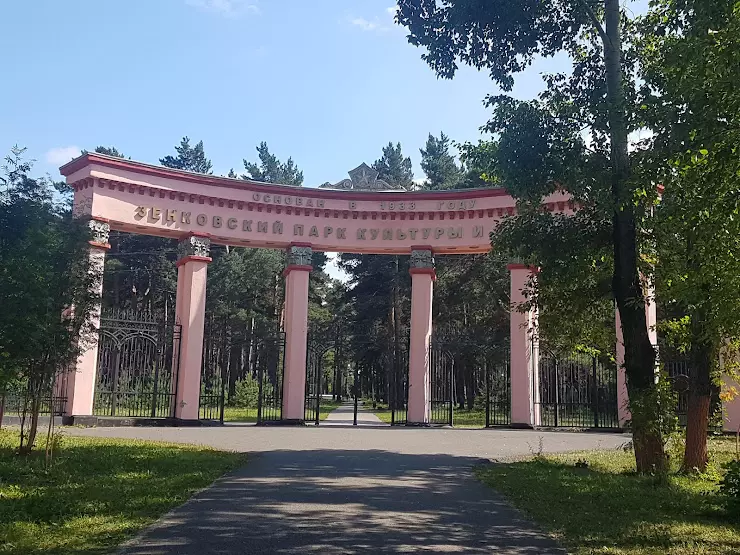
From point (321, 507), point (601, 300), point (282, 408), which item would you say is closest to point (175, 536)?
point (321, 507)

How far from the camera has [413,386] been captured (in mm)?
21766

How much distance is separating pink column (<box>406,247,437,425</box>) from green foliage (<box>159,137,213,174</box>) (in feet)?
118

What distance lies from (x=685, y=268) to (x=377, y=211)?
13.3 metres

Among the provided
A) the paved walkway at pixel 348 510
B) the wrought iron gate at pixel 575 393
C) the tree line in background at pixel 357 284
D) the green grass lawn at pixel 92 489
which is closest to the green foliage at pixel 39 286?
the green grass lawn at pixel 92 489

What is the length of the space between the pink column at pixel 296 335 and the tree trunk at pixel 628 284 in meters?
12.2

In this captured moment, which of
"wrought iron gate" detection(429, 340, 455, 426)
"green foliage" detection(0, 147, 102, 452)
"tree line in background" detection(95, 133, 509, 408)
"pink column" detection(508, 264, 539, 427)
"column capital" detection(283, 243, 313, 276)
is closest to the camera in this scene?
"green foliage" detection(0, 147, 102, 452)

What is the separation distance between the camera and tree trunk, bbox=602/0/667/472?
415 inches

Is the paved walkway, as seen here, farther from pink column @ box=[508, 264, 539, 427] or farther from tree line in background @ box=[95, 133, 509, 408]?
tree line in background @ box=[95, 133, 509, 408]

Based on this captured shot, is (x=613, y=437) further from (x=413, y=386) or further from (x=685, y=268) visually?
(x=685, y=268)

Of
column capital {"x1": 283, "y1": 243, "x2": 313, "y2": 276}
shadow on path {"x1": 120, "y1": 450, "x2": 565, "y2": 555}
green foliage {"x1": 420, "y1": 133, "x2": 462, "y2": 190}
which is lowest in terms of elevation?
shadow on path {"x1": 120, "y1": 450, "x2": 565, "y2": 555}

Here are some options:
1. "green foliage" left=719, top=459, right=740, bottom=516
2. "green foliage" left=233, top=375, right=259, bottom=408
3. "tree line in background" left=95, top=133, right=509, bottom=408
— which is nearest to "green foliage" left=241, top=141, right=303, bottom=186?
"tree line in background" left=95, top=133, right=509, bottom=408

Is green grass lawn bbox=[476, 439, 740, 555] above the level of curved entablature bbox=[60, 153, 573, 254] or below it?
below

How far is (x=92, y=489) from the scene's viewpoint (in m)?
8.62

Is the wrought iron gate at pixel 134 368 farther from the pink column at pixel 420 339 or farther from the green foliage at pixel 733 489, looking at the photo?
the green foliage at pixel 733 489
